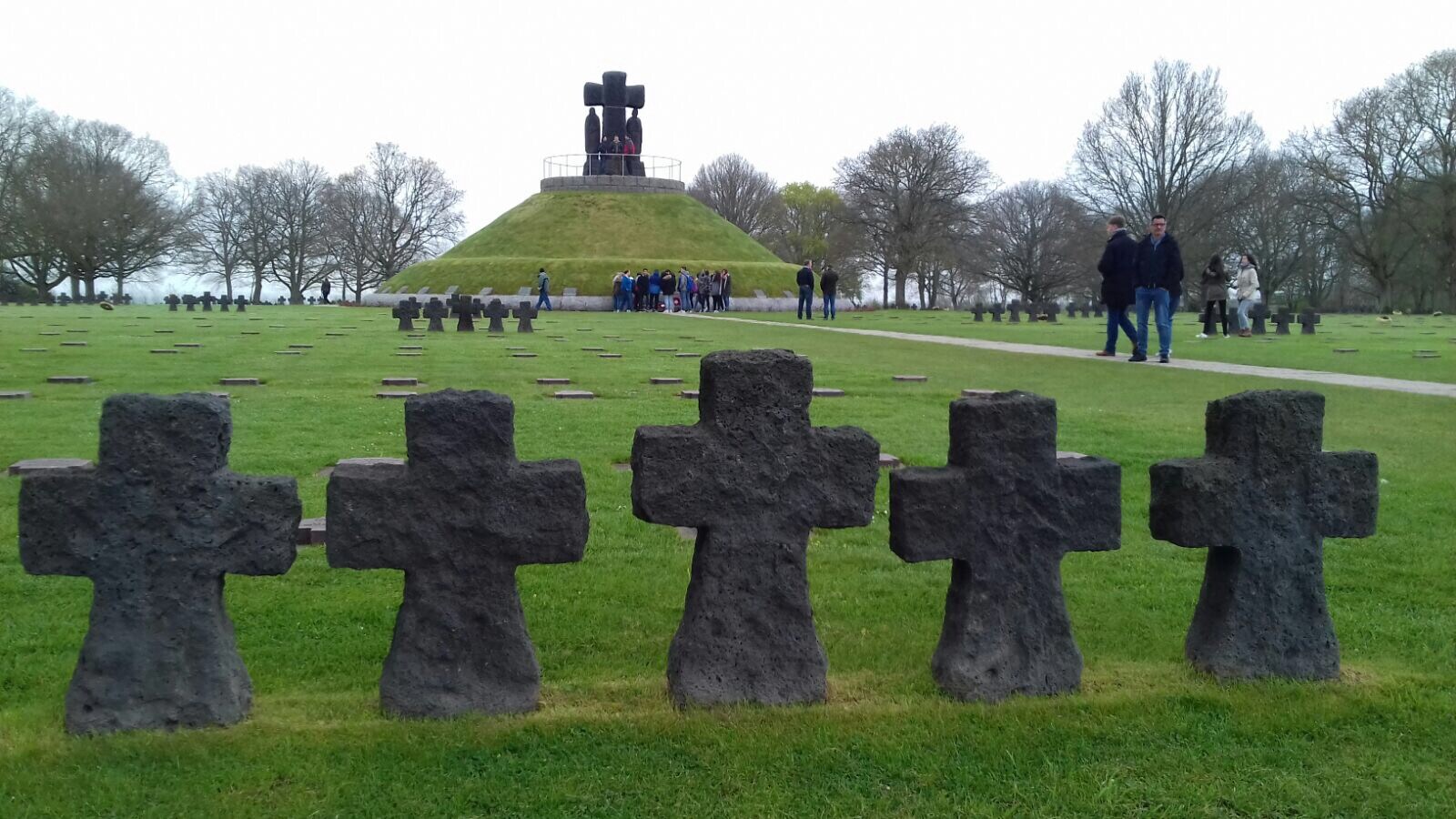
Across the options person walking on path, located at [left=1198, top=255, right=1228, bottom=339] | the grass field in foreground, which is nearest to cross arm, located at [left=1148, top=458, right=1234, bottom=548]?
the grass field in foreground

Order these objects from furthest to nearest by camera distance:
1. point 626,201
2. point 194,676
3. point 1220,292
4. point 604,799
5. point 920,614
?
point 626,201
point 1220,292
point 920,614
point 194,676
point 604,799

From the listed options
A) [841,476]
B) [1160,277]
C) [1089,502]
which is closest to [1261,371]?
[1160,277]

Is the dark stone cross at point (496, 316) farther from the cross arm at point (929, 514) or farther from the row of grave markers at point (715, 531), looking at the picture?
the cross arm at point (929, 514)

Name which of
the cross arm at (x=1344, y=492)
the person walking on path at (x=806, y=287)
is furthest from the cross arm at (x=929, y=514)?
the person walking on path at (x=806, y=287)

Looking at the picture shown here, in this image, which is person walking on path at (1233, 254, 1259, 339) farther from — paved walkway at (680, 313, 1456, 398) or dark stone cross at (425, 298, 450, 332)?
dark stone cross at (425, 298, 450, 332)

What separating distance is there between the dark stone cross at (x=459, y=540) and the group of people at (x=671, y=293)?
40264 mm

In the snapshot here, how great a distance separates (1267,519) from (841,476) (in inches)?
56.7

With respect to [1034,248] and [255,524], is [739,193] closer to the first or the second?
→ [1034,248]

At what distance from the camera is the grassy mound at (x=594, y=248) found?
51.8m

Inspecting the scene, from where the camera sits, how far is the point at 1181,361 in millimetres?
16156

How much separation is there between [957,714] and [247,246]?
80009 millimetres

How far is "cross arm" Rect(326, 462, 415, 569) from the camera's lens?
322 cm

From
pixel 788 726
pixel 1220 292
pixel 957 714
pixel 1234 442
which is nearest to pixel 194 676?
pixel 788 726

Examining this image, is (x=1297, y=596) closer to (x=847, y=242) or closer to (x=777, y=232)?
(x=847, y=242)
